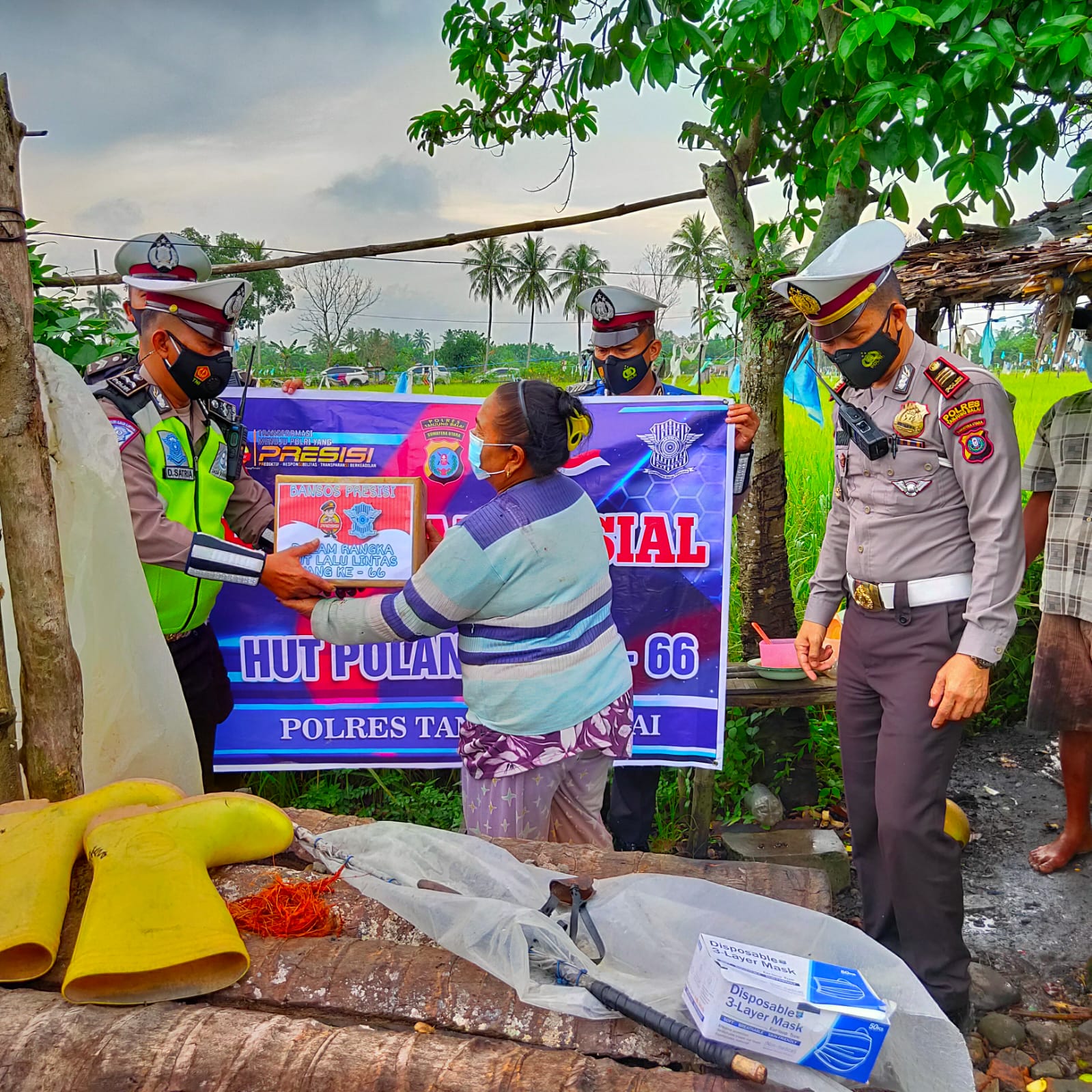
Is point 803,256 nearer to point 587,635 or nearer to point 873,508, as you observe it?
point 873,508

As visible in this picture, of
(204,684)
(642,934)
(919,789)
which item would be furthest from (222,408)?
(919,789)

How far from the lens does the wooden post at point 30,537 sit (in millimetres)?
1935

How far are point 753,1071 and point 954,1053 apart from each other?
357 millimetres

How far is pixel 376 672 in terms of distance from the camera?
3467mm

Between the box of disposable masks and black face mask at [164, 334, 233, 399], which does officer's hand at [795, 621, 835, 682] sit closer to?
the box of disposable masks

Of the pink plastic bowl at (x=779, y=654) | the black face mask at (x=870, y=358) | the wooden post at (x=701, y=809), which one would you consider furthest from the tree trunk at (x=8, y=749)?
the pink plastic bowl at (x=779, y=654)

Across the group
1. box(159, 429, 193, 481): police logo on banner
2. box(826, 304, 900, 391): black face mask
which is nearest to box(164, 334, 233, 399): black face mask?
box(159, 429, 193, 481): police logo on banner

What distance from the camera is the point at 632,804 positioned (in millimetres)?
3494

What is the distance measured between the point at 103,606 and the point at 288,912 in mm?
1005

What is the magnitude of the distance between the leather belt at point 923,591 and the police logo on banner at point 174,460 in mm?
2110

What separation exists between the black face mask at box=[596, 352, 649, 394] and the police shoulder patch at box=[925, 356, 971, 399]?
1.44 metres

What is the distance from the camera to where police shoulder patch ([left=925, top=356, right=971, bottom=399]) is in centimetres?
244

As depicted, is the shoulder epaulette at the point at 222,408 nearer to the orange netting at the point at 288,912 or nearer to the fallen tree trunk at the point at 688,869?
the fallen tree trunk at the point at 688,869

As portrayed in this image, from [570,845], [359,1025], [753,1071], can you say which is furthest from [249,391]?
[753,1071]
